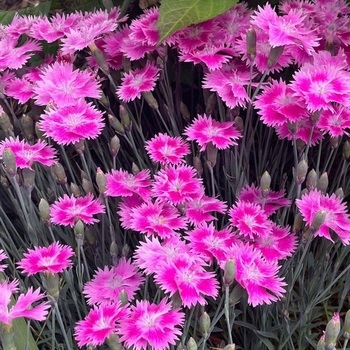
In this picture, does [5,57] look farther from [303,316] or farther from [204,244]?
[303,316]

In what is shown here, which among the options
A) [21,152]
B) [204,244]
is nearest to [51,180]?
[21,152]

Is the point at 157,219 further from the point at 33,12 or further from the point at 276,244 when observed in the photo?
the point at 33,12

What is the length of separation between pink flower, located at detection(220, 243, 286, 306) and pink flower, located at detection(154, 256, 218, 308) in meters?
0.03

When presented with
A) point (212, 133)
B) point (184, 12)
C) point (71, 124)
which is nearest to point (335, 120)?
point (212, 133)

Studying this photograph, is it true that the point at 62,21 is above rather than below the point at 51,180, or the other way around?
above

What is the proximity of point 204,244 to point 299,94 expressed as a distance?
0.84 feet

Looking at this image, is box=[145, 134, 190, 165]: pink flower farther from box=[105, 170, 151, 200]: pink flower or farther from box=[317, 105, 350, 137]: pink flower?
box=[317, 105, 350, 137]: pink flower

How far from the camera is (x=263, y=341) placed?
884mm

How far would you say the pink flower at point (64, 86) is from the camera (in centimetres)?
98

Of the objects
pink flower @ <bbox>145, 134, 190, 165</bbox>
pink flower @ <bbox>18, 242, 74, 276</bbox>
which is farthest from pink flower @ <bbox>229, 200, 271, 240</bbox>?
pink flower @ <bbox>18, 242, 74, 276</bbox>

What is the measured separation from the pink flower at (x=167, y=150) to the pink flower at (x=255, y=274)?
20cm

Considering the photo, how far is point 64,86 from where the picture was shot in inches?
39.4

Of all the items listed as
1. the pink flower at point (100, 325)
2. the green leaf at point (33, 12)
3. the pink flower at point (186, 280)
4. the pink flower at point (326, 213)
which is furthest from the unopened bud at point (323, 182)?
the green leaf at point (33, 12)

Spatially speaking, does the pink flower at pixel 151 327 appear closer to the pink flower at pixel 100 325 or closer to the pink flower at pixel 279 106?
the pink flower at pixel 100 325
